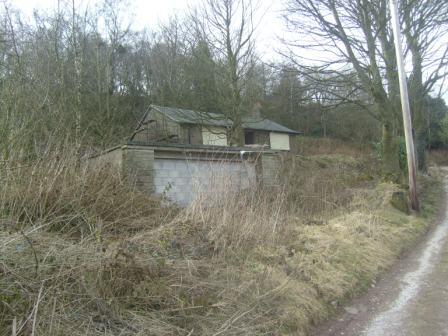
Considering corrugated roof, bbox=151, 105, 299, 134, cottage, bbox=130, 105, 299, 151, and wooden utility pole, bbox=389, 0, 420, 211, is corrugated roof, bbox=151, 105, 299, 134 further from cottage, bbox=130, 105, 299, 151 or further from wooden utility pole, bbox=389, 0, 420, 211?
wooden utility pole, bbox=389, 0, 420, 211

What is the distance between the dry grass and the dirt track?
250 mm

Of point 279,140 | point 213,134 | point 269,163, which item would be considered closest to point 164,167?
point 269,163

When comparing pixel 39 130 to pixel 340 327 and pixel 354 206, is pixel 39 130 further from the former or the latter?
pixel 354 206

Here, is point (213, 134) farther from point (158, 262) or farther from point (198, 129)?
point (158, 262)

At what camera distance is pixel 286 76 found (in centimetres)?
1534

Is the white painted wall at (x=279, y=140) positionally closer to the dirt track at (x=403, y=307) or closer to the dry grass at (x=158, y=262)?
the dry grass at (x=158, y=262)

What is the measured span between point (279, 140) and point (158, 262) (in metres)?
30.1

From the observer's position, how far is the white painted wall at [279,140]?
108 feet

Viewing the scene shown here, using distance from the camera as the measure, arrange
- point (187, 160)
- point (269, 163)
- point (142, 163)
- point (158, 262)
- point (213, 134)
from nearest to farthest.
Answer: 1. point (158, 262)
2. point (187, 160)
3. point (142, 163)
4. point (269, 163)
5. point (213, 134)

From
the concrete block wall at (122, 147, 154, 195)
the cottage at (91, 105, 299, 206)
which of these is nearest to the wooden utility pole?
the cottage at (91, 105, 299, 206)

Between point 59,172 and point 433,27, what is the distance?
50.8ft

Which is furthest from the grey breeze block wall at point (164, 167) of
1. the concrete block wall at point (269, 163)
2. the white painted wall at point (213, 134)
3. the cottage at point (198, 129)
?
the white painted wall at point (213, 134)

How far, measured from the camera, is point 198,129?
24.1 meters

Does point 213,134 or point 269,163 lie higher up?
point 213,134
